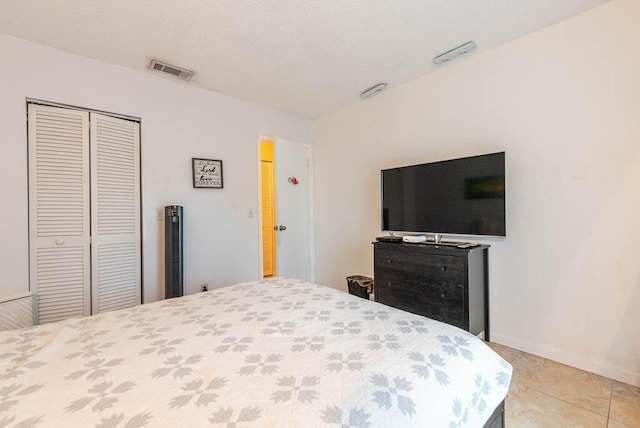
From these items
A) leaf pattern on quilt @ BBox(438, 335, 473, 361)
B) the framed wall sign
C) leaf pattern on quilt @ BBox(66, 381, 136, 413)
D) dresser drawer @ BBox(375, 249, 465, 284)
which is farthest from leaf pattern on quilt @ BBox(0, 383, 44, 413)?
the framed wall sign

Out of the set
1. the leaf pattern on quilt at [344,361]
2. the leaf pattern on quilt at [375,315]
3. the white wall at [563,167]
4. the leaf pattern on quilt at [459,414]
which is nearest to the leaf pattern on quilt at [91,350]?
the leaf pattern on quilt at [344,361]

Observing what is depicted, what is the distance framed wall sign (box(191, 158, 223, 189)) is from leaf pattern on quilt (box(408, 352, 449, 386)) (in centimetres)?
278

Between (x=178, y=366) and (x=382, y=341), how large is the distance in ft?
2.29

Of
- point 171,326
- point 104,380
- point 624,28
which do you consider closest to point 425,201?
point 624,28

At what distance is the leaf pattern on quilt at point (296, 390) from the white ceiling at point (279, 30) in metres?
2.09

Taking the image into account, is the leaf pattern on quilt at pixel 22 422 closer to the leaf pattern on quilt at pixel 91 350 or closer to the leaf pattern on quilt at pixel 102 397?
the leaf pattern on quilt at pixel 102 397

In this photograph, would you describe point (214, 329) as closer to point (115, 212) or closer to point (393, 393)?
point (393, 393)

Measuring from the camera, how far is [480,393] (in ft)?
3.14

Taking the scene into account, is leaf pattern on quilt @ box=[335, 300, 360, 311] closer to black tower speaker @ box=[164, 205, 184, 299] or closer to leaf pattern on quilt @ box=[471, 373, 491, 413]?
leaf pattern on quilt @ box=[471, 373, 491, 413]

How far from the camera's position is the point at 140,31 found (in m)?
2.15

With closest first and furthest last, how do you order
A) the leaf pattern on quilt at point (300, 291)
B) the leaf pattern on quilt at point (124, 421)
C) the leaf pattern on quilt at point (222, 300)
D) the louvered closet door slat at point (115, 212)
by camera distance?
the leaf pattern on quilt at point (124, 421)
the leaf pattern on quilt at point (222, 300)
the leaf pattern on quilt at point (300, 291)
the louvered closet door slat at point (115, 212)

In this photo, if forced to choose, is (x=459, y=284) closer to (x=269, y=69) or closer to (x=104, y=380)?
(x=104, y=380)

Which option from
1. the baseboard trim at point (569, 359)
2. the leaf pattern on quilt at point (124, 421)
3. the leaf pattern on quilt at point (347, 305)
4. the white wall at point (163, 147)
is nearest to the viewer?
the leaf pattern on quilt at point (124, 421)

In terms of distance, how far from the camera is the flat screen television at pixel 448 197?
2.25 metres
